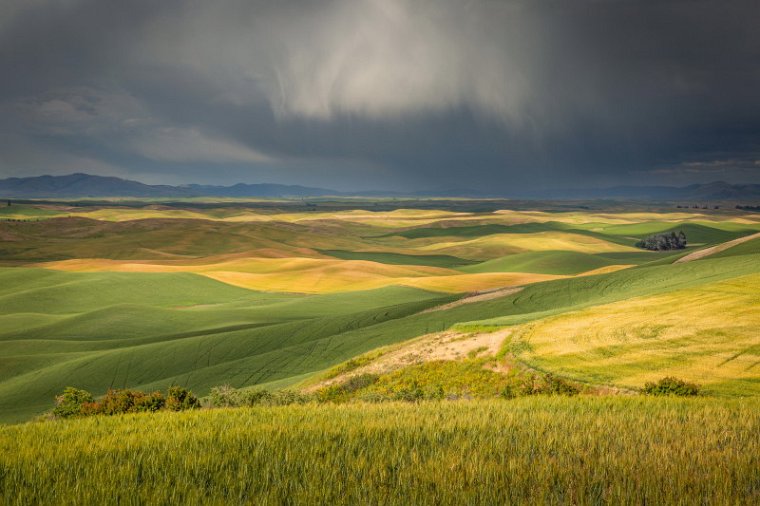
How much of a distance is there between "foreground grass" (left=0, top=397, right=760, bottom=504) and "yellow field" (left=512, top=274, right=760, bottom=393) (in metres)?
13.5

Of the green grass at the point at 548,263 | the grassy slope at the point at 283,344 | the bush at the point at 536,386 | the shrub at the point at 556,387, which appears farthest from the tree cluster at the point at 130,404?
the green grass at the point at 548,263

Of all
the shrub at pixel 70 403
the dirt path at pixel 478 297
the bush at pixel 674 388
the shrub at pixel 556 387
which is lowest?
the dirt path at pixel 478 297

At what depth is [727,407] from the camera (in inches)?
549

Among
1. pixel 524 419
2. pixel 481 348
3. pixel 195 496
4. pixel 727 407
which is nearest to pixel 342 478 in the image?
pixel 195 496

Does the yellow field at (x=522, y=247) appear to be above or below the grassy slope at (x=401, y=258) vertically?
above

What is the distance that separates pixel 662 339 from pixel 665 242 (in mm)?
176616

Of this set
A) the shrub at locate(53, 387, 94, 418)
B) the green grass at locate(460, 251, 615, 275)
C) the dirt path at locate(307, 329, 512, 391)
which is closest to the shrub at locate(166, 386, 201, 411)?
the shrub at locate(53, 387, 94, 418)

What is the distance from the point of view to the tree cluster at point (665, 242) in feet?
609

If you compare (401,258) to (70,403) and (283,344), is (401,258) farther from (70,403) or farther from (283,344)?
(70,403)

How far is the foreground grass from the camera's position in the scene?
23.6 feet

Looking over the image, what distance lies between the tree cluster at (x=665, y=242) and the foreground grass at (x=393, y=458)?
194 m

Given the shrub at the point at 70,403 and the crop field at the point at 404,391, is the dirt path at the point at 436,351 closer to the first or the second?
the crop field at the point at 404,391

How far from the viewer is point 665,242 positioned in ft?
613

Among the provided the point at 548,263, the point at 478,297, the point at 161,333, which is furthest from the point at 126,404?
the point at 548,263
